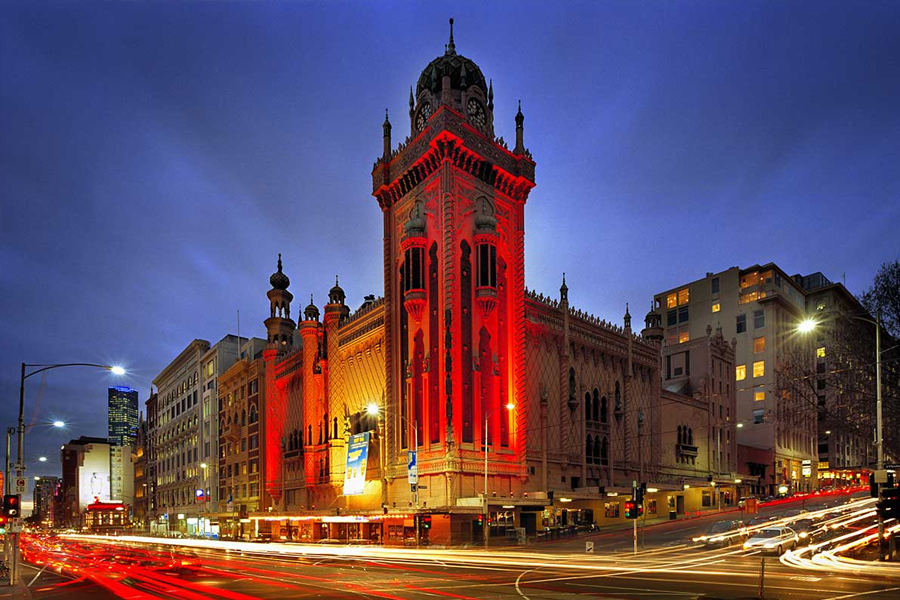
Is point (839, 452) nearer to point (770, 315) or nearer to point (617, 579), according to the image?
point (770, 315)

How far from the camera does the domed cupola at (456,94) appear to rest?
5941 centimetres

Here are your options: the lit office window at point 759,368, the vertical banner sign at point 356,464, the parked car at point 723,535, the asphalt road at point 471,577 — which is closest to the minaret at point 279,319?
the vertical banner sign at point 356,464

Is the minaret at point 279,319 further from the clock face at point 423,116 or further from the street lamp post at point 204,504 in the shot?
the clock face at point 423,116

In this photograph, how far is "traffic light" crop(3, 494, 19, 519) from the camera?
28.1 m

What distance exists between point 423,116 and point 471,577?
4380 centimetres

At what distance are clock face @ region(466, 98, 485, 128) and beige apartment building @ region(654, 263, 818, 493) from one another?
5349 centimetres

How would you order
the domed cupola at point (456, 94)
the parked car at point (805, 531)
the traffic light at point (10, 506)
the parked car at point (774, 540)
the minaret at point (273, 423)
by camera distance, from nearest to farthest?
the traffic light at point (10, 506) → the parked car at point (774, 540) → the parked car at point (805, 531) → the domed cupola at point (456, 94) → the minaret at point (273, 423)

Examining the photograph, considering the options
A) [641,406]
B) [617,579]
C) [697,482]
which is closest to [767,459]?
[697,482]

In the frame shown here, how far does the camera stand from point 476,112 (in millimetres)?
60688

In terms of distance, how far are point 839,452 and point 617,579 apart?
371 feet

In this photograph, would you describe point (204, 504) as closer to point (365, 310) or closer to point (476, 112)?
point (365, 310)

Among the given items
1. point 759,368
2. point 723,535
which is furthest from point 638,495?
point 759,368

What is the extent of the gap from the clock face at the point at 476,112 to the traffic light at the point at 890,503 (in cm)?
4350

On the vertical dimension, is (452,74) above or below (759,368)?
above
